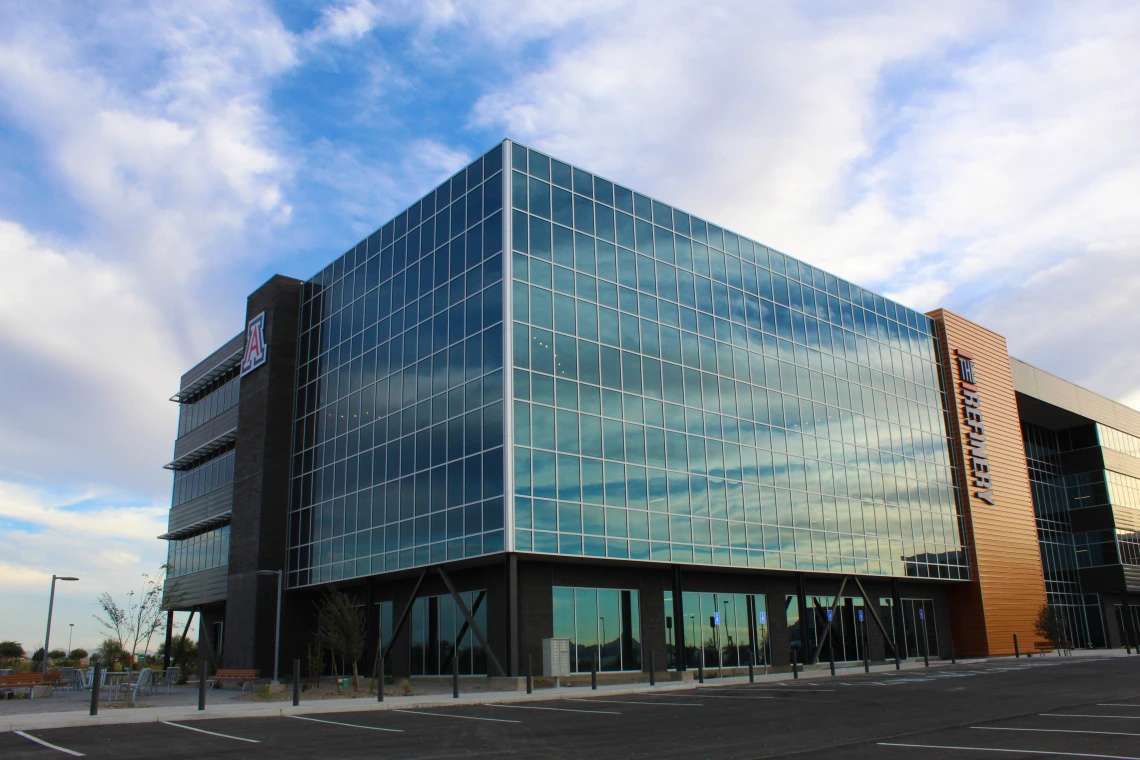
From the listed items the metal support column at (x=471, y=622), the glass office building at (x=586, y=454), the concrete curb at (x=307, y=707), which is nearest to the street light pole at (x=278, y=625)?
the glass office building at (x=586, y=454)

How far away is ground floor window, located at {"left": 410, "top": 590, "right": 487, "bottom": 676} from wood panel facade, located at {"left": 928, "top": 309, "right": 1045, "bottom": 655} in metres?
33.2

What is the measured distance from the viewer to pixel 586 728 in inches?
667

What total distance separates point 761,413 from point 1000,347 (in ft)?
92.1

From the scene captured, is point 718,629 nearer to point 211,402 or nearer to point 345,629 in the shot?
point 345,629

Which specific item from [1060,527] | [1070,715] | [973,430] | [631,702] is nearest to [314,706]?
[631,702]

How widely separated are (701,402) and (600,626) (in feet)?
35.8

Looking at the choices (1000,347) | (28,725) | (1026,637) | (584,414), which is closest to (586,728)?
(28,725)

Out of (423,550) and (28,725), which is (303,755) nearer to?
(28,725)

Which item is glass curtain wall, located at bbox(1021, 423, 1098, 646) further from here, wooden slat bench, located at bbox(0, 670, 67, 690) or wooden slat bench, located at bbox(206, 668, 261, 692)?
wooden slat bench, located at bbox(0, 670, 67, 690)

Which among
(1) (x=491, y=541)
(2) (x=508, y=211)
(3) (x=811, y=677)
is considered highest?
(2) (x=508, y=211)

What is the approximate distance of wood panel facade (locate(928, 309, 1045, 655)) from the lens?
52469 millimetres

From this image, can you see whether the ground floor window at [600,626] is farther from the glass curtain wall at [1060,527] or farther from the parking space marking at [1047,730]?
A: the glass curtain wall at [1060,527]

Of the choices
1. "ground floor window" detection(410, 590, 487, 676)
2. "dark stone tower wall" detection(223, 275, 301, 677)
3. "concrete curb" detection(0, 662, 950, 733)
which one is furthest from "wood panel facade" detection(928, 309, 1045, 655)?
"dark stone tower wall" detection(223, 275, 301, 677)

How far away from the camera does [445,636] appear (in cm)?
3569
